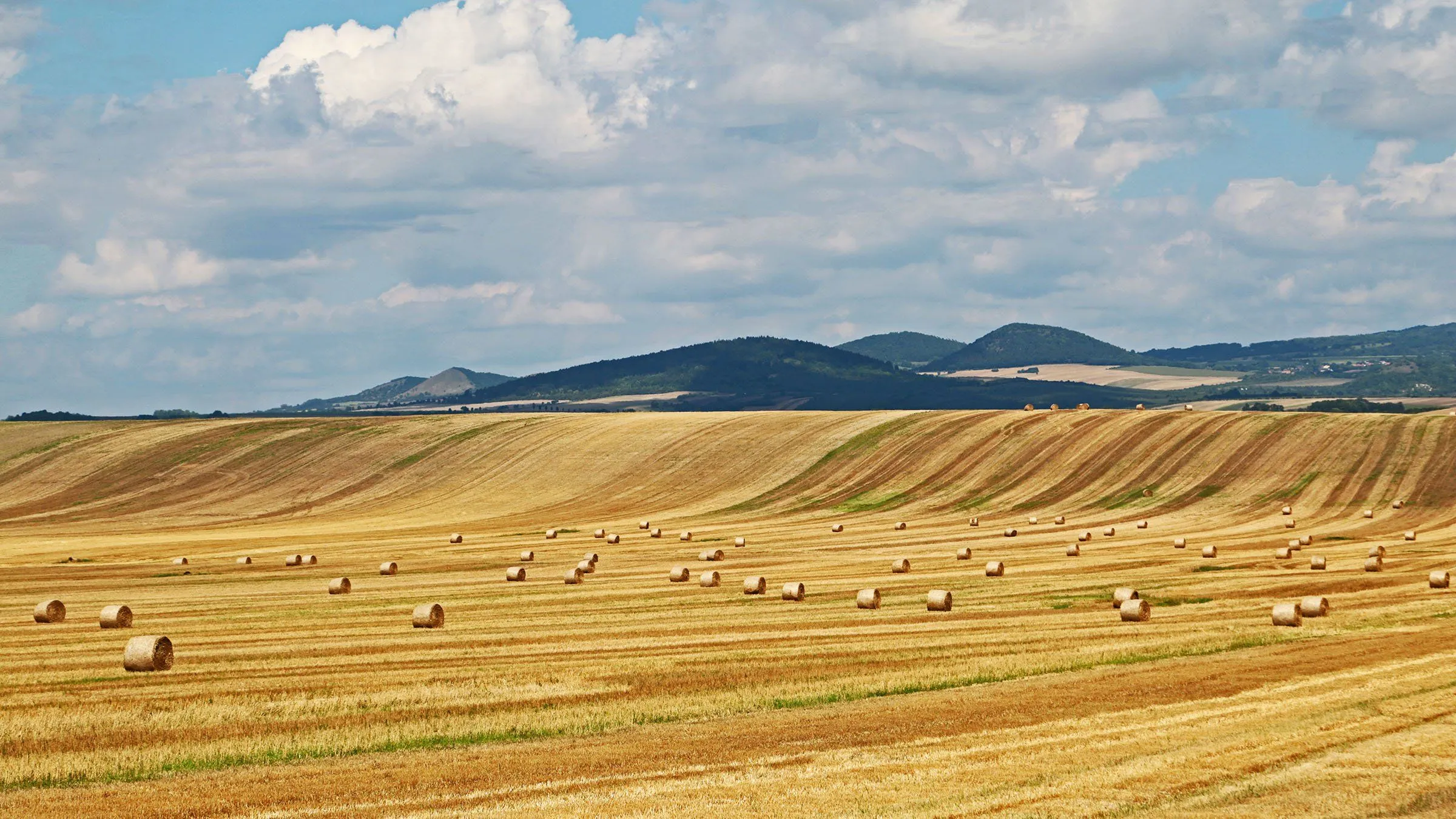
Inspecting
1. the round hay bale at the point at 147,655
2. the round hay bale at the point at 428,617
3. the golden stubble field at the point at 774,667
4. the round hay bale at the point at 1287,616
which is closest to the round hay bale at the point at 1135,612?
the golden stubble field at the point at 774,667

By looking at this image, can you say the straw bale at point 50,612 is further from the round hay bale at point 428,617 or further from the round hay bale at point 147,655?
the round hay bale at point 147,655

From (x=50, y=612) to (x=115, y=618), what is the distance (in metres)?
2.63

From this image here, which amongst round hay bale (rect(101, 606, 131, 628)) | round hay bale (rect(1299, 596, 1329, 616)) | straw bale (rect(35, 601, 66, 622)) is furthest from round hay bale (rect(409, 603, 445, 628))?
round hay bale (rect(1299, 596, 1329, 616))

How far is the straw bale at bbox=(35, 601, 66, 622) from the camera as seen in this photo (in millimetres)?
35250

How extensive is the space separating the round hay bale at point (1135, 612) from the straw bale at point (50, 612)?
24.8 m

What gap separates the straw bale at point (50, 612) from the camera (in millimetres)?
35250

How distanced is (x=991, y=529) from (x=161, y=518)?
50.0 meters

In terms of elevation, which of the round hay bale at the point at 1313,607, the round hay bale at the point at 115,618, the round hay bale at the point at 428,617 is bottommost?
the round hay bale at the point at 1313,607

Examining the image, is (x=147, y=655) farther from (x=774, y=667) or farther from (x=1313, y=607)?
(x=1313, y=607)

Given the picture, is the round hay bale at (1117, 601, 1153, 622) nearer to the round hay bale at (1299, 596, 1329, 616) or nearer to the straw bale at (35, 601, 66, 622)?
the round hay bale at (1299, 596, 1329, 616)

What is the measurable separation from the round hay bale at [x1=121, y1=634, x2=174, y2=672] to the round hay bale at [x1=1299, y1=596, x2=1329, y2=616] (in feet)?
77.2

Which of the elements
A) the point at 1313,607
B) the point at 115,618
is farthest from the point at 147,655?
the point at 1313,607

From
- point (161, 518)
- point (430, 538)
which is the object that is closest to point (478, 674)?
point (430, 538)

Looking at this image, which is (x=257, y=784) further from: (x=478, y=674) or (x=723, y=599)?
(x=723, y=599)
